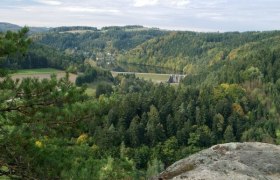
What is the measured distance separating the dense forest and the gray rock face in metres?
4.94

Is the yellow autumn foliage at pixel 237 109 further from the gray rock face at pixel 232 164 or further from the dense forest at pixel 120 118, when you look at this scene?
the gray rock face at pixel 232 164

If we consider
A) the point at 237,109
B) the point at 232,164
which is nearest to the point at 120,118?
the point at 237,109

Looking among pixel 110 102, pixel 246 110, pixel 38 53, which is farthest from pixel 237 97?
pixel 110 102

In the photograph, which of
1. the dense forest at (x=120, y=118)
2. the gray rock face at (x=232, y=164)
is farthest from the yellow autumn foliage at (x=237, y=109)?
the gray rock face at (x=232, y=164)

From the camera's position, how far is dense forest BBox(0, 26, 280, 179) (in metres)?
12.7

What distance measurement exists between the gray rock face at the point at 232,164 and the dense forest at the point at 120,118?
494 centimetres

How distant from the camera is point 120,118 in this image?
390 feet

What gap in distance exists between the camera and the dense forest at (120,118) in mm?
12703

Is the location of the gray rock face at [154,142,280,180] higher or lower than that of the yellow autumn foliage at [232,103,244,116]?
higher

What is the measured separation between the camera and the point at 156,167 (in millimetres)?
85562

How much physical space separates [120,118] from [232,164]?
111m

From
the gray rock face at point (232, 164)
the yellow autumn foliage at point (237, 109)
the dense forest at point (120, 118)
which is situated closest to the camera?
the gray rock face at point (232, 164)

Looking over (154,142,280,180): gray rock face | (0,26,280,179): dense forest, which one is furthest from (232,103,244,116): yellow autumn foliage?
(154,142,280,180): gray rock face

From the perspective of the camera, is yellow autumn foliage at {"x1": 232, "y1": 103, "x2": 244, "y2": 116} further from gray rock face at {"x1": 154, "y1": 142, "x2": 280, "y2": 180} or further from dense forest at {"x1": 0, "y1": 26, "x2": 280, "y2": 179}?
gray rock face at {"x1": 154, "y1": 142, "x2": 280, "y2": 180}
